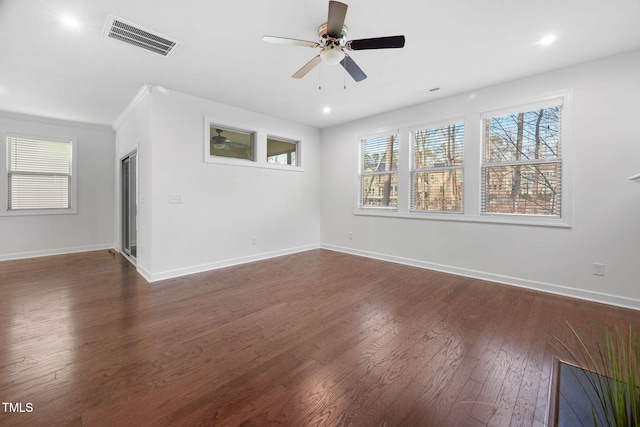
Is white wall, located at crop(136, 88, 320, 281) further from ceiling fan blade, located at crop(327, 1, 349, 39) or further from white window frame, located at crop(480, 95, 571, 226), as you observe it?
white window frame, located at crop(480, 95, 571, 226)

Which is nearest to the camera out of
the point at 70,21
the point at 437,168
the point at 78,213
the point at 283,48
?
the point at 70,21

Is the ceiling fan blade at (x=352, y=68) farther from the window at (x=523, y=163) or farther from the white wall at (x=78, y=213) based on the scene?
the white wall at (x=78, y=213)

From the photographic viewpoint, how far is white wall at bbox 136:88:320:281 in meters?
3.81

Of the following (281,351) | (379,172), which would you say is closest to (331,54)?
(281,351)

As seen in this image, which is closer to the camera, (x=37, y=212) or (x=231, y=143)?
(x=231, y=143)

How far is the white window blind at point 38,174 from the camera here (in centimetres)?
502

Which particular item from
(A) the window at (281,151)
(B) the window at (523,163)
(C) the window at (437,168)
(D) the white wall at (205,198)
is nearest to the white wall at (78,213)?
(D) the white wall at (205,198)

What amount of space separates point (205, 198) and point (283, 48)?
2.56m

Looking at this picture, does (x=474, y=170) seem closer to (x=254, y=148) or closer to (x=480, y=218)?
(x=480, y=218)

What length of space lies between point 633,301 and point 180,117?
603cm

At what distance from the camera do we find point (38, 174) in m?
5.25

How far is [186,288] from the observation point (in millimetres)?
3488

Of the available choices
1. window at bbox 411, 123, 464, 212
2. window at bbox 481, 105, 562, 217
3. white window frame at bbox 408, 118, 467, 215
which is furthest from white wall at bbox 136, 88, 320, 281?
window at bbox 481, 105, 562, 217

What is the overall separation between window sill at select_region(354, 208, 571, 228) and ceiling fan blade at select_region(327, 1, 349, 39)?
10.3 ft
